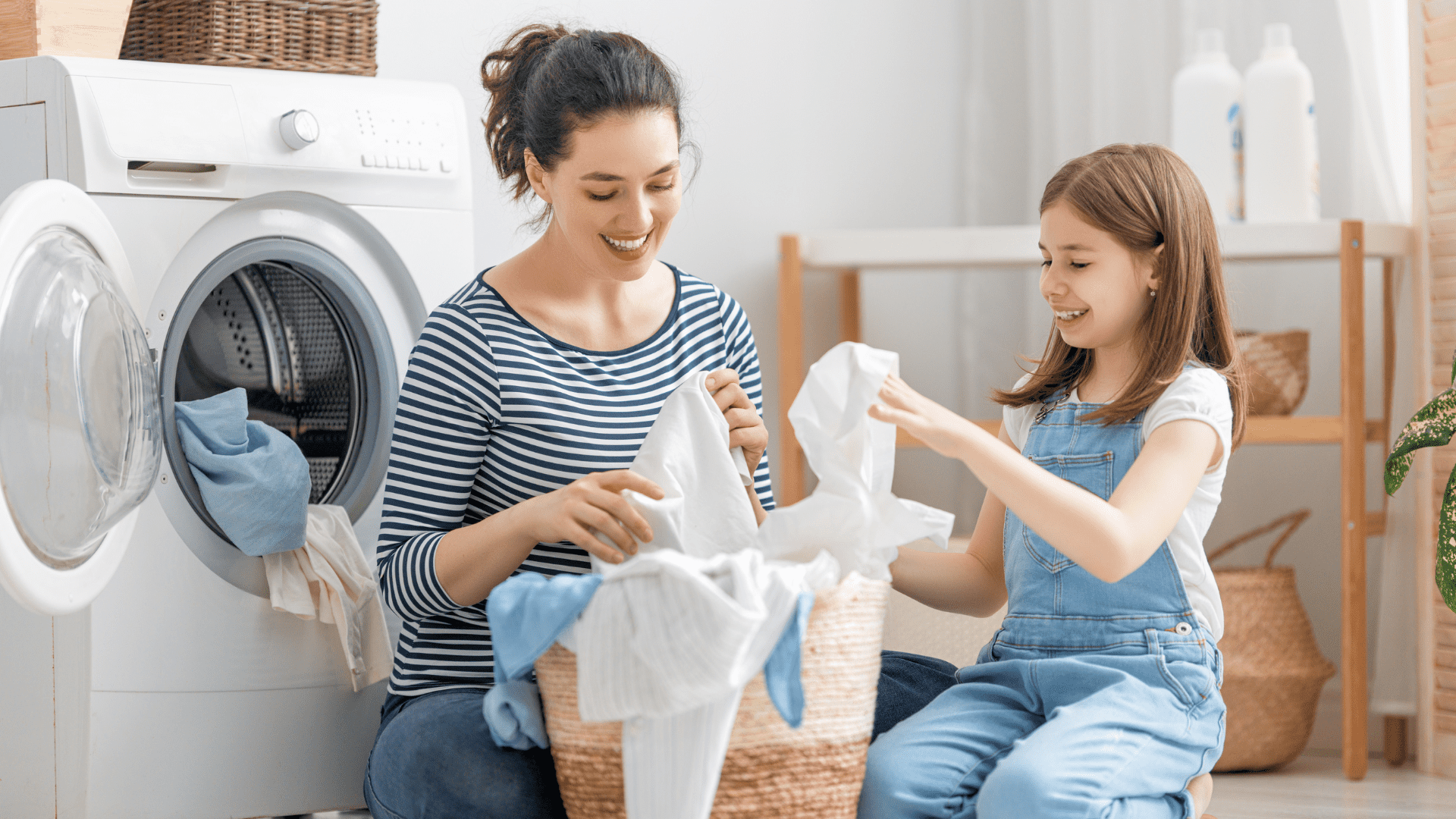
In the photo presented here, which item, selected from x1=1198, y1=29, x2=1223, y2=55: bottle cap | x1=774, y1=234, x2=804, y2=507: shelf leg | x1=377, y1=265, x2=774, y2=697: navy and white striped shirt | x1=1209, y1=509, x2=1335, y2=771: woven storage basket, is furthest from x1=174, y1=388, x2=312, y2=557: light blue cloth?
x1=1198, y1=29, x2=1223, y2=55: bottle cap

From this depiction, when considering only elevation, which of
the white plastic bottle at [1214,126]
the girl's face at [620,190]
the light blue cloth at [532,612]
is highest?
the white plastic bottle at [1214,126]

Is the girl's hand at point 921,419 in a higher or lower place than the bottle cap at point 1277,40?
lower

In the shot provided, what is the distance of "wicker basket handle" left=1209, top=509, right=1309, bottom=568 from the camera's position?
2211mm

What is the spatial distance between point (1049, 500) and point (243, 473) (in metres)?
0.88

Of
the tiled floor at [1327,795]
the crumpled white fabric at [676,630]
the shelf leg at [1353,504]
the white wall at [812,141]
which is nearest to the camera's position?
the crumpled white fabric at [676,630]

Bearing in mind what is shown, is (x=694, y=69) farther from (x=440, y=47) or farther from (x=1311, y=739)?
(x=1311, y=739)

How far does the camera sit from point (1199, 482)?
4.09ft

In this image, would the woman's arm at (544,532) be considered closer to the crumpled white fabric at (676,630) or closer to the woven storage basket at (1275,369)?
the crumpled white fabric at (676,630)

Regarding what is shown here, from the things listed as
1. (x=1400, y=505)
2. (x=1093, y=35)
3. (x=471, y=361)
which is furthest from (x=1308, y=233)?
(x=471, y=361)

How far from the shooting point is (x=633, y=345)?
1411 mm

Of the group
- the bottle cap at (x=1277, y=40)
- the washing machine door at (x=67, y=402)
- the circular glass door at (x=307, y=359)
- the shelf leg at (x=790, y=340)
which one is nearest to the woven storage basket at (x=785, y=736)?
the washing machine door at (x=67, y=402)

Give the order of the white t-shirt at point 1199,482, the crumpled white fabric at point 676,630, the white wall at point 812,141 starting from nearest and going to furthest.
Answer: the crumpled white fabric at point 676,630 → the white t-shirt at point 1199,482 → the white wall at point 812,141

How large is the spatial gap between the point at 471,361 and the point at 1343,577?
139cm

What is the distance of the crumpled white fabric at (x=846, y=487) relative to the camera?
1.11m
